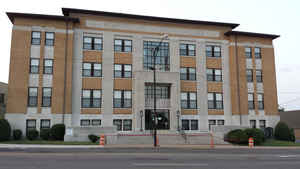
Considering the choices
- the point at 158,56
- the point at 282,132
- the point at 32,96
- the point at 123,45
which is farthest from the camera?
the point at 158,56

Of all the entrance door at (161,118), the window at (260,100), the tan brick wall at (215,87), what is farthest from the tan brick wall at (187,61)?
the window at (260,100)

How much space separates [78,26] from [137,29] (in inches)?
303

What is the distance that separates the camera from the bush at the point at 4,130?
88.9 feet

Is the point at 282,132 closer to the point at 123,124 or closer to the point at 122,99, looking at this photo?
the point at 123,124

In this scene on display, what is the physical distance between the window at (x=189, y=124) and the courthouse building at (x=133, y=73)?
0.44 ft

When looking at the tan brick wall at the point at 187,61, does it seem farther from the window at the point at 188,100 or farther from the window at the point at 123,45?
the window at the point at 123,45

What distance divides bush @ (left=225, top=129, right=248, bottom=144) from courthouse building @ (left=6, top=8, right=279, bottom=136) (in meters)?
6.43

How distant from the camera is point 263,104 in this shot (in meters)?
38.2

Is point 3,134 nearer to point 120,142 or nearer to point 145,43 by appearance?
point 120,142

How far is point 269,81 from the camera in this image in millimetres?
39094

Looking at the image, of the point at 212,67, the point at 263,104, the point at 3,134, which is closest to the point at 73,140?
the point at 3,134

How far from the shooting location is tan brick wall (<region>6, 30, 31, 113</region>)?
3028cm

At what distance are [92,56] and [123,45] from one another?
4.35m

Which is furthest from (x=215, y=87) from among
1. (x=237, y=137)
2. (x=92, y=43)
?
(x=92, y=43)
